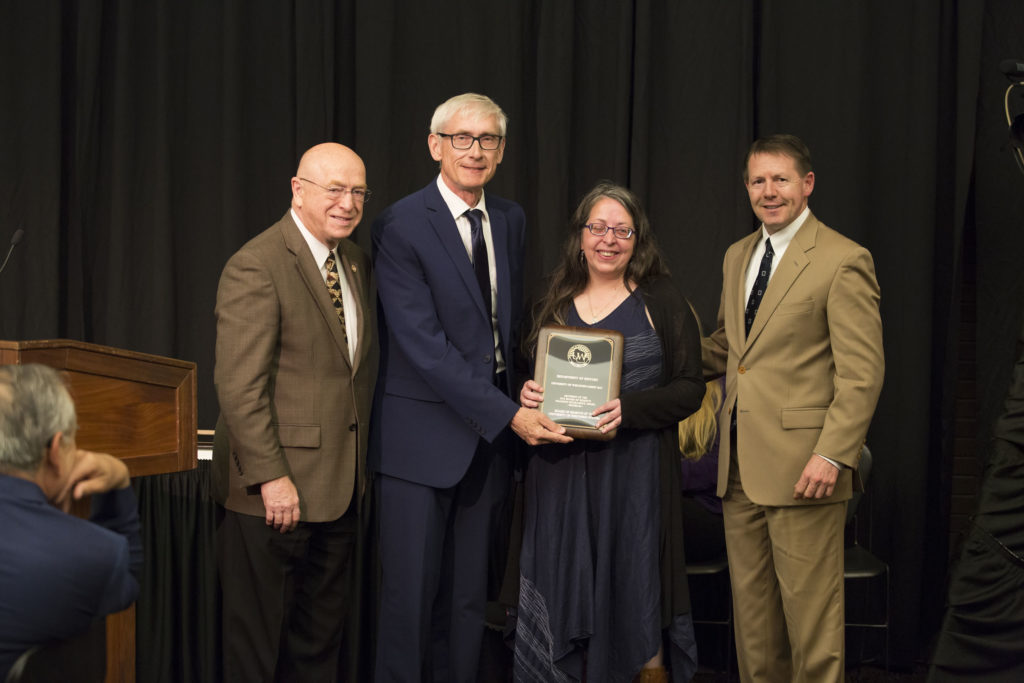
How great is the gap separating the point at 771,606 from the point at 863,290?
1.03 metres

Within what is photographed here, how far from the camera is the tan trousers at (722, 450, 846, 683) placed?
2.90 m

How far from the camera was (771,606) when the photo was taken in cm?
303

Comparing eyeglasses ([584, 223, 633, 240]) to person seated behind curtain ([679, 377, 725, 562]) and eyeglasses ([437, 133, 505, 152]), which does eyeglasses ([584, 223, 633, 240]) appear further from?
person seated behind curtain ([679, 377, 725, 562])

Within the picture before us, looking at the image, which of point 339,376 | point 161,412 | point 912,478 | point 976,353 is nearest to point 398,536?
point 339,376

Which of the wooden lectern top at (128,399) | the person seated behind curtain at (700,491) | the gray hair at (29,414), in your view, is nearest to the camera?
the gray hair at (29,414)

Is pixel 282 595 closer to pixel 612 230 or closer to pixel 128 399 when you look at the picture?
pixel 128 399

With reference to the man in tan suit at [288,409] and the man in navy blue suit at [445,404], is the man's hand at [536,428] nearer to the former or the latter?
the man in navy blue suit at [445,404]

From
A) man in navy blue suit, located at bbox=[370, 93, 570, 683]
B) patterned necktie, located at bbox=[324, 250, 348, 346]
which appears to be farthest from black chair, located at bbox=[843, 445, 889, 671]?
patterned necktie, located at bbox=[324, 250, 348, 346]

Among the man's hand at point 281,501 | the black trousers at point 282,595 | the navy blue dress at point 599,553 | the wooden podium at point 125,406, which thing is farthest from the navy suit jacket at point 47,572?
the navy blue dress at point 599,553

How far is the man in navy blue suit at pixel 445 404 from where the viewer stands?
2.81m

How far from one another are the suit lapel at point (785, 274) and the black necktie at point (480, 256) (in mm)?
822

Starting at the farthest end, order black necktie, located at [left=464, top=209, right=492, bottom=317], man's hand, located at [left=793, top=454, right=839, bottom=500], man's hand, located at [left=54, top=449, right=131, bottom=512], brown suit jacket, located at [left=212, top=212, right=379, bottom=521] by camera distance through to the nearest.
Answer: black necktie, located at [left=464, top=209, right=492, bottom=317]
man's hand, located at [left=793, top=454, right=839, bottom=500]
brown suit jacket, located at [left=212, top=212, right=379, bottom=521]
man's hand, located at [left=54, top=449, right=131, bottom=512]

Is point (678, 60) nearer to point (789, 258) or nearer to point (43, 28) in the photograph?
point (789, 258)

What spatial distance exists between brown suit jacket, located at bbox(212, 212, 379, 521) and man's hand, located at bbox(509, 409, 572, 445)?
49 centimetres
